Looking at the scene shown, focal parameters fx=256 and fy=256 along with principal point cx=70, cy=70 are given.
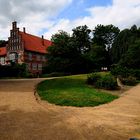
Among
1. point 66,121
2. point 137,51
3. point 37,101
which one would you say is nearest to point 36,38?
point 137,51

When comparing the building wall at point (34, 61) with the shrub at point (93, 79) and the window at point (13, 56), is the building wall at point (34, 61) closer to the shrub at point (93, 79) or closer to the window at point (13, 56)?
the window at point (13, 56)

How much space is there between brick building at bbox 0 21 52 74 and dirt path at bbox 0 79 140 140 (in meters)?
48.9

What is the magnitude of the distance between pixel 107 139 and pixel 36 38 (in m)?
64.9

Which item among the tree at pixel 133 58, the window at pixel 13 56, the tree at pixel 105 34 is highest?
the tree at pixel 105 34

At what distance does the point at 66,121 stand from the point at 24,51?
53.0m

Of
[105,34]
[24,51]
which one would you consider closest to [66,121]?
[24,51]

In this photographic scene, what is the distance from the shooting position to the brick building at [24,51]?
61.9 m

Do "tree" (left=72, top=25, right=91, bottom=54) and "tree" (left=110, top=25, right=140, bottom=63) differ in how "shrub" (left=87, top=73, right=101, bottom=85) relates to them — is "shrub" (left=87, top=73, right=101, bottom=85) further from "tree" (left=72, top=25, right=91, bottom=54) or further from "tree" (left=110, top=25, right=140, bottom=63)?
"tree" (left=72, top=25, right=91, bottom=54)

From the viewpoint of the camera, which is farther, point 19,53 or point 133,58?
point 19,53

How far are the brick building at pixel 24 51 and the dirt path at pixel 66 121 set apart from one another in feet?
160

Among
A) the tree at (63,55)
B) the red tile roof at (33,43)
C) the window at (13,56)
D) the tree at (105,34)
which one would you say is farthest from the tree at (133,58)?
the tree at (105,34)

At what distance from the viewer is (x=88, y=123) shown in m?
9.92

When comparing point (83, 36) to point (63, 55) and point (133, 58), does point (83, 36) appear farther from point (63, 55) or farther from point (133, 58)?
point (133, 58)

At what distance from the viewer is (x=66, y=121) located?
10.2m
